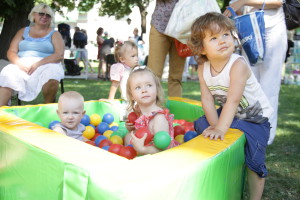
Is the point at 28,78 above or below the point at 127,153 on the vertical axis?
above

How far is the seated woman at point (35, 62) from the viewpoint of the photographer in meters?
3.63

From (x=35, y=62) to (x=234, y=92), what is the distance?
2.55 m

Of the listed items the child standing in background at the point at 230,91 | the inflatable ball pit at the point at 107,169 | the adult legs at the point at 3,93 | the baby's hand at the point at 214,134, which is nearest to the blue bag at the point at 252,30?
the child standing in background at the point at 230,91

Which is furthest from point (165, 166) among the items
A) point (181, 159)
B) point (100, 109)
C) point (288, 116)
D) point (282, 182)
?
point (288, 116)

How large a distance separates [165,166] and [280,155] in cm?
222

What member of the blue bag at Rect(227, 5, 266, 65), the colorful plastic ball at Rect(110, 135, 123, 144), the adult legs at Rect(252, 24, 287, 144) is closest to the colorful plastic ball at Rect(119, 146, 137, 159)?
the colorful plastic ball at Rect(110, 135, 123, 144)

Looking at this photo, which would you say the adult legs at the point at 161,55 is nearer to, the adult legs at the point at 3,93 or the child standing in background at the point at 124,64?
the child standing in background at the point at 124,64

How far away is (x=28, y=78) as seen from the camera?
371cm

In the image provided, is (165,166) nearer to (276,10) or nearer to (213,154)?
(213,154)

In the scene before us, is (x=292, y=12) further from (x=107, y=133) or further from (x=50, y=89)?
(x=50, y=89)

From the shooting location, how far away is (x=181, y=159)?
57.3 inches

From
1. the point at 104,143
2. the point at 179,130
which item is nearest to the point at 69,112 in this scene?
the point at 104,143

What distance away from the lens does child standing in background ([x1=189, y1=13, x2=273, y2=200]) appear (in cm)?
205

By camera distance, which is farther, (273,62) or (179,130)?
(273,62)
